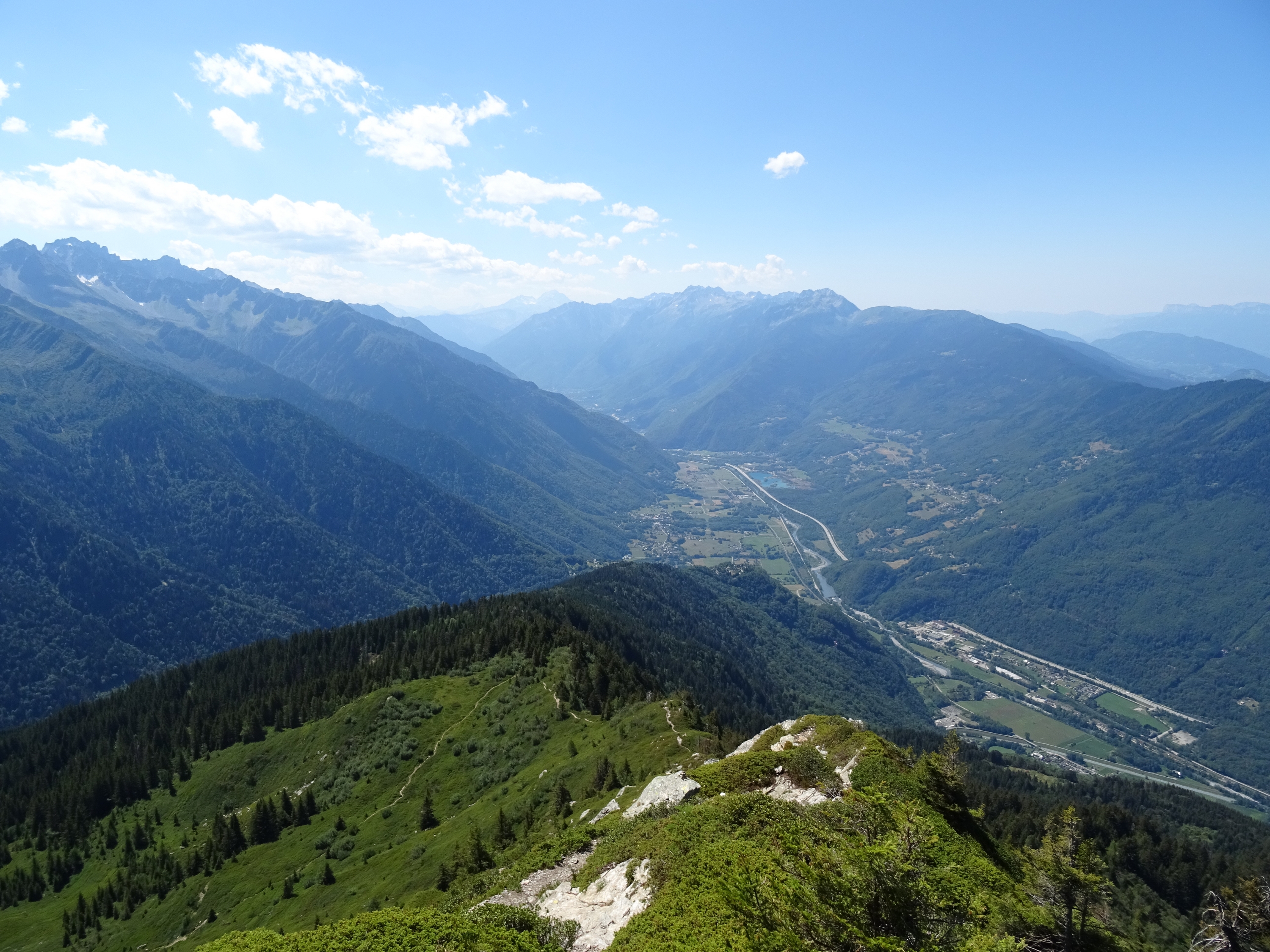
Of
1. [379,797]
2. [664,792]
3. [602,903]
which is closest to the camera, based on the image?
[602,903]

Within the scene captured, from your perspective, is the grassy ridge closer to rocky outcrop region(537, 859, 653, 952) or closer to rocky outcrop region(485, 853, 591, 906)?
rocky outcrop region(485, 853, 591, 906)

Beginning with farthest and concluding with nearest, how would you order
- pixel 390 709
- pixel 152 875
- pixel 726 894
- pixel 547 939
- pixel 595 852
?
1. pixel 390 709
2. pixel 152 875
3. pixel 595 852
4. pixel 547 939
5. pixel 726 894

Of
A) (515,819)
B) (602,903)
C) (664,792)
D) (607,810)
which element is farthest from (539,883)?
(515,819)

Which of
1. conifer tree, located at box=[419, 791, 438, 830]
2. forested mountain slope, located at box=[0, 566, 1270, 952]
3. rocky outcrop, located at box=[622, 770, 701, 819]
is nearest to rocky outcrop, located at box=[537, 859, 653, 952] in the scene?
forested mountain slope, located at box=[0, 566, 1270, 952]

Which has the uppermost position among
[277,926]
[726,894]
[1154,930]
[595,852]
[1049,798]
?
[726,894]

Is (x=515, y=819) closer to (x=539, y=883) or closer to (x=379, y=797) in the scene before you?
(x=539, y=883)

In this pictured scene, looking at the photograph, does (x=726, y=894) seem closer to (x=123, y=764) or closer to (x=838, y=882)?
Result: (x=838, y=882)

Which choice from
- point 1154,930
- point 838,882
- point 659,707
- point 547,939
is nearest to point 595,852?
point 547,939
